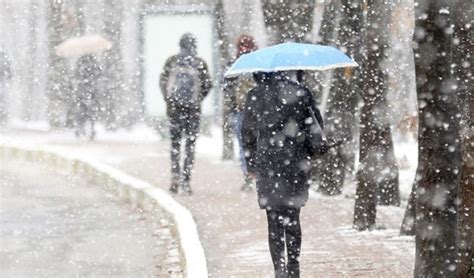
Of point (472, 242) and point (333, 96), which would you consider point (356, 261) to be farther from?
point (333, 96)

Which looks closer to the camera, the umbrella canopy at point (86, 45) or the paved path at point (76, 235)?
the paved path at point (76, 235)

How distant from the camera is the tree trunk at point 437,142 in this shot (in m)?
8.02

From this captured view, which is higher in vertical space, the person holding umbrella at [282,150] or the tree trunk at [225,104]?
the person holding umbrella at [282,150]

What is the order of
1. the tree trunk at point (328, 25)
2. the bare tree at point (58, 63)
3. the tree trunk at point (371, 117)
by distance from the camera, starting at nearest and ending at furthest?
1. the tree trunk at point (371, 117)
2. the tree trunk at point (328, 25)
3. the bare tree at point (58, 63)

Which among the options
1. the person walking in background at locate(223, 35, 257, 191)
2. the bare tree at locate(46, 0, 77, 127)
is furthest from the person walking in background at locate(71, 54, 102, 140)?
the person walking in background at locate(223, 35, 257, 191)

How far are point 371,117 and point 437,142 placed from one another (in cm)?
Answer: 472

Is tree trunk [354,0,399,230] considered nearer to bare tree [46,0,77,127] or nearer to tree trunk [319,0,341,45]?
tree trunk [319,0,341,45]

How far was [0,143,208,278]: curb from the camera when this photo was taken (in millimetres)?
10477

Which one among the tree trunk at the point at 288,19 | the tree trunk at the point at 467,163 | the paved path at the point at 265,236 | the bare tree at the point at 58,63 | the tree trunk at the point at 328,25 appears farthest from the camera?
the bare tree at the point at 58,63

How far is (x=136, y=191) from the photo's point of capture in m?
16.0

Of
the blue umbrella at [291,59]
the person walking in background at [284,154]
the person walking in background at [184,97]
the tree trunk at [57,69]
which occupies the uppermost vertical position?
the blue umbrella at [291,59]

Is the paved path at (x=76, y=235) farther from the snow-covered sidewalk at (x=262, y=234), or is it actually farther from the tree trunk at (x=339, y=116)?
the tree trunk at (x=339, y=116)

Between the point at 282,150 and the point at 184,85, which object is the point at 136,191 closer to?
the point at 184,85

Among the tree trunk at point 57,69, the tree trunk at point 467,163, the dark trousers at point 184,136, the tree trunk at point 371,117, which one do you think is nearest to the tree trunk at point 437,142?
the tree trunk at point 467,163
